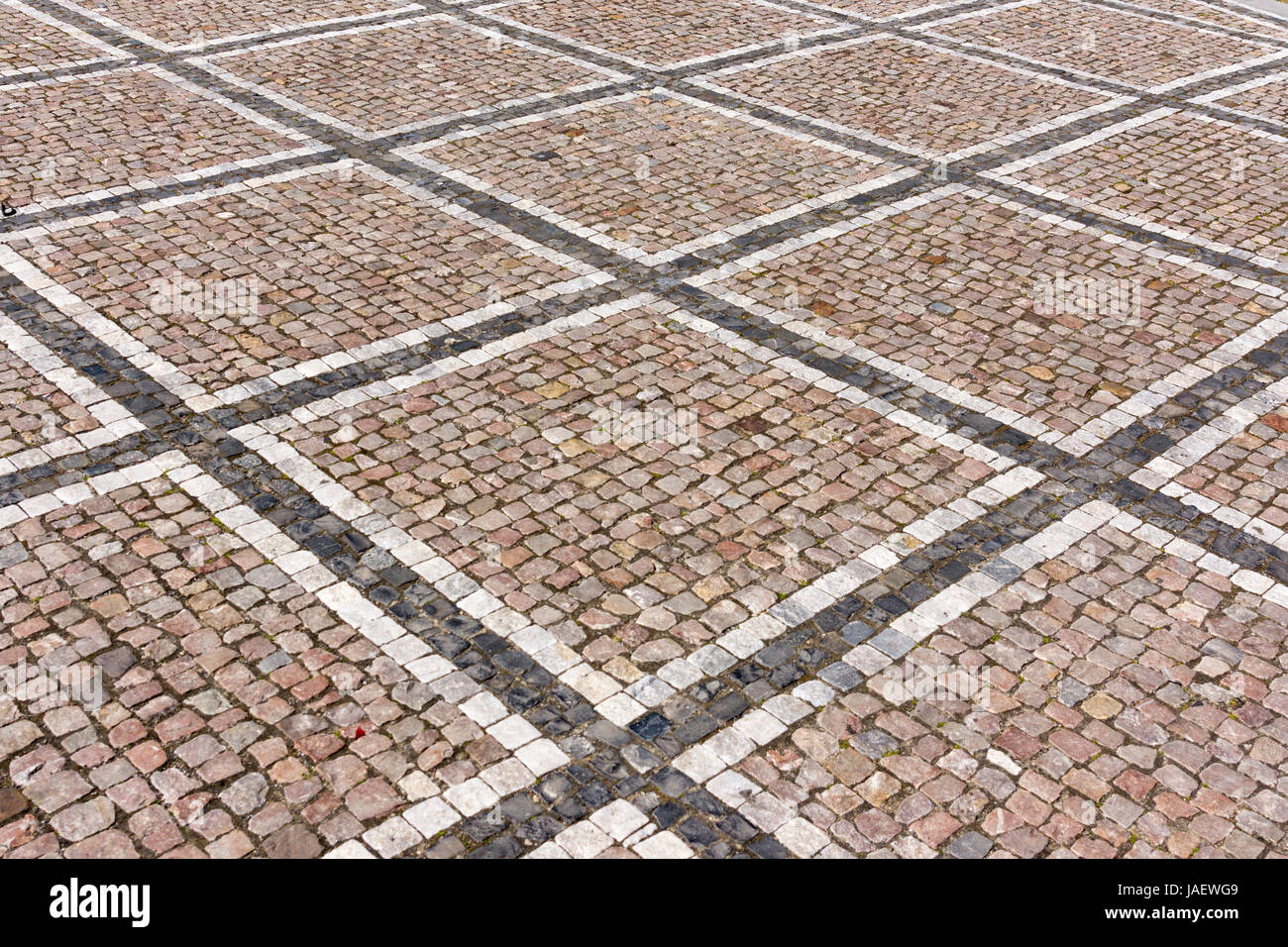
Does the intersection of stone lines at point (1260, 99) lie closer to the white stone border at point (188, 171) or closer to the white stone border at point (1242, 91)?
the white stone border at point (1242, 91)

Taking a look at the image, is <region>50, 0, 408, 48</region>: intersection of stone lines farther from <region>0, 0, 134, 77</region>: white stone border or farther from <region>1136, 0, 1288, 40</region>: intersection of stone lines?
<region>1136, 0, 1288, 40</region>: intersection of stone lines

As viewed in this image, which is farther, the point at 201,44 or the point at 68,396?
the point at 201,44

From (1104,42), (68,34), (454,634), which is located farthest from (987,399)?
(68,34)

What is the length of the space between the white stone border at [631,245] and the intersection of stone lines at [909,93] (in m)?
0.64

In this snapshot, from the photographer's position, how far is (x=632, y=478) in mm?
8281

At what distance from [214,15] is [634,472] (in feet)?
39.9

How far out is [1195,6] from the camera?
1928cm

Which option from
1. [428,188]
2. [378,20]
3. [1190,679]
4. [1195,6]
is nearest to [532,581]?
[1190,679]

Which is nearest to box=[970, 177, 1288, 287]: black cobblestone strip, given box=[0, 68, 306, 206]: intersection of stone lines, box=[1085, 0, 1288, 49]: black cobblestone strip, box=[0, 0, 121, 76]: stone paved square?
box=[0, 68, 306, 206]: intersection of stone lines

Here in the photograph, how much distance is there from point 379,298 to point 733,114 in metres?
5.86

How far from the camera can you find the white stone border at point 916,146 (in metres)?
13.6

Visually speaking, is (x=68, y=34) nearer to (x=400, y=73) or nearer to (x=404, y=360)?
(x=400, y=73)

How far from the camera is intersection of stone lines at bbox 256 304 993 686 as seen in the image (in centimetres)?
729

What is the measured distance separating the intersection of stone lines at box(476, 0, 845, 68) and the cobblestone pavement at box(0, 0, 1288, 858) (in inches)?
Result: 72.6
